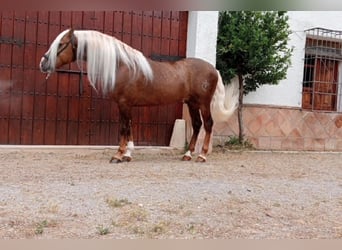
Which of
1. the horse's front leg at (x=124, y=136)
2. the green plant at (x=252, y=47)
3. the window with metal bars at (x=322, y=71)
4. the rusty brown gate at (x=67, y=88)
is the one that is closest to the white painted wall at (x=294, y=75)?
the window with metal bars at (x=322, y=71)

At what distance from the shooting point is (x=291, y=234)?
196cm

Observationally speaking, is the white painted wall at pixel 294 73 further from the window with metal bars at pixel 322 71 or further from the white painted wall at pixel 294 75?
the window with metal bars at pixel 322 71

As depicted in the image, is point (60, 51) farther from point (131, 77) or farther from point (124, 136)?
point (124, 136)

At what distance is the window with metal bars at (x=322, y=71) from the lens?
6852mm

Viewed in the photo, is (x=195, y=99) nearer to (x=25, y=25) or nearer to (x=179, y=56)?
(x=179, y=56)

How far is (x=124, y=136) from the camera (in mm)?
4230

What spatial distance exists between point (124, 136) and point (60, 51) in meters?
1.11

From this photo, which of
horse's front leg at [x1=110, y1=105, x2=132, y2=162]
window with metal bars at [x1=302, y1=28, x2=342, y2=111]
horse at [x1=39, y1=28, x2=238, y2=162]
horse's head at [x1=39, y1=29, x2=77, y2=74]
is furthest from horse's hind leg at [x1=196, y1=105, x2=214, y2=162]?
window with metal bars at [x1=302, y1=28, x2=342, y2=111]

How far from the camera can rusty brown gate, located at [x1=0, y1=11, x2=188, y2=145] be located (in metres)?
4.67

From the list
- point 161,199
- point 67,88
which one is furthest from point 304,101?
point 161,199

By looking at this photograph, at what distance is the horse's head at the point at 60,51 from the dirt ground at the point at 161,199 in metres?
1.02

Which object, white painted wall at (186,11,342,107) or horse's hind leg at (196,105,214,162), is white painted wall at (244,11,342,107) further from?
horse's hind leg at (196,105,214,162)

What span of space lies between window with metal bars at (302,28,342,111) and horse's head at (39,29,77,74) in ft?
14.2

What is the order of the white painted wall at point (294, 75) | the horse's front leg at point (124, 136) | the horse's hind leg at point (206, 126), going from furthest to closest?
the white painted wall at point (294, 75), the horse's hind leg at point (206, 126), the horse's front leg at point (124, 136)
